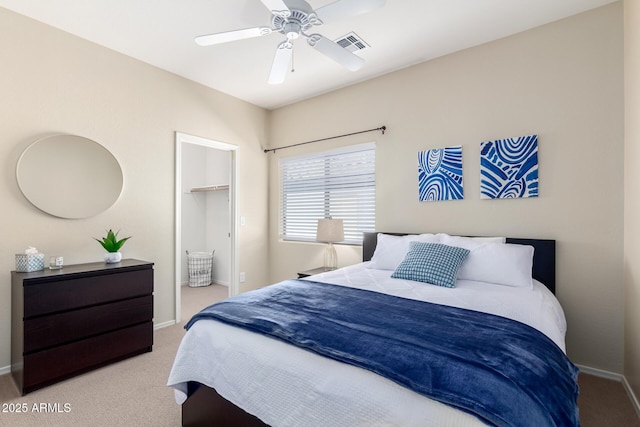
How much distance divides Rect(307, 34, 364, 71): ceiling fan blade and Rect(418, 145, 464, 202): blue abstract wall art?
1.22m

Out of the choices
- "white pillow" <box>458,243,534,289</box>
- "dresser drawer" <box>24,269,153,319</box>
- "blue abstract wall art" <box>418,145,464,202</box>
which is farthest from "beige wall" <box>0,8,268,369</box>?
"white pillow" <box>458,243,534,289</box>

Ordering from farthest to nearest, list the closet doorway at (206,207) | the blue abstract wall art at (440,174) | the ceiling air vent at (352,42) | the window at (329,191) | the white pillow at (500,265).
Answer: the closet doorway at (206,207) < the window at (329,191) < the blue abstract wall art at (440,174) < the ceiling air vent at (352,42) < the white pillow at (500,265)

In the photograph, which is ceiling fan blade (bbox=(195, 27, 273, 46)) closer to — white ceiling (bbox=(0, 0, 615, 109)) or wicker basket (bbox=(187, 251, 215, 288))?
white ceiling (bbox=(0, 0, 615, 109))

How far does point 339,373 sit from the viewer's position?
46.2 inches

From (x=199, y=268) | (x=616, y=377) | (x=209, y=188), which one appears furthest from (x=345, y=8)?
(x=199, y=268)

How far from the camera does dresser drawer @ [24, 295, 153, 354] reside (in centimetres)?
219

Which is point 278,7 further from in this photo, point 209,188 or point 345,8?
point 209,188

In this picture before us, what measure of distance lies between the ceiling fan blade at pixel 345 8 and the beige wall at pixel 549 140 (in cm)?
157

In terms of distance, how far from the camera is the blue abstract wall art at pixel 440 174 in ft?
9.78

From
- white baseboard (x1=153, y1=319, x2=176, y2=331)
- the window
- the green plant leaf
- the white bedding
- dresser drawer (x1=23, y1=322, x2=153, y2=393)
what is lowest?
white baseboard (x1=153, y1=319, x2=176, y2=331)

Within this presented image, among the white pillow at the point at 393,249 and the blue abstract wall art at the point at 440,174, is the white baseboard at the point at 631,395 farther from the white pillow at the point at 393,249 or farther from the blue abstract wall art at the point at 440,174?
the blue abstract wall art at the point at 440,174

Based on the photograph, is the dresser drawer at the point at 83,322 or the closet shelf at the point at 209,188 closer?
the dresser drawer at the point at 83,322

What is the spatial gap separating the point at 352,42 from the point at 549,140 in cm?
184

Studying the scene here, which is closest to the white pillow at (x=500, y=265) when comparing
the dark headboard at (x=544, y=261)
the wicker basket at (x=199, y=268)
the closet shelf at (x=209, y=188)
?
the dark headboard at (x=544, y=261)
